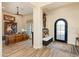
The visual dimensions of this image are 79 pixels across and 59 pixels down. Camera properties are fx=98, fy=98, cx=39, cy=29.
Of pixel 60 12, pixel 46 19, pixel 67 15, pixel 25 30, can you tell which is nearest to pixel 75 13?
pixel 67 15

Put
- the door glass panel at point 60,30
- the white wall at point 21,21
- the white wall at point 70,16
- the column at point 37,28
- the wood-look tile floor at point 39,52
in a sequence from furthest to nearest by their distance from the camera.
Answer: the white wall at point 21,21
the door glass panel at point 60,30
the white wall at point 70,16
the column at point 37,28
the wood-look tile floor at point 39,52

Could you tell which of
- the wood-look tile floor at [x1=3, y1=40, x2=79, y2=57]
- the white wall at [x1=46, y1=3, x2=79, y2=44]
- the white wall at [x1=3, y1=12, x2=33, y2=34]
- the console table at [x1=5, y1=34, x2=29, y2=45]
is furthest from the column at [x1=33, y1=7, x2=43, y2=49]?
the white wall at [x1=3, y1=12, x2=33, y2=34]

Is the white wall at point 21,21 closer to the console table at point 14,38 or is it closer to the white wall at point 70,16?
the console table at point 14,38

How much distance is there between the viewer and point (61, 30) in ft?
23.7

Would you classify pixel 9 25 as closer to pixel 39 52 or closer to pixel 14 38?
pixel 14 38

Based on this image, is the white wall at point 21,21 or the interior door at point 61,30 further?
the white wall at point 21,21

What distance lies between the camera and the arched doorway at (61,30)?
6918 millimetres

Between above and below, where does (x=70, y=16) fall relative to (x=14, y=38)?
above

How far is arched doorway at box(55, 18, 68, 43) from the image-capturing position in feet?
22.7

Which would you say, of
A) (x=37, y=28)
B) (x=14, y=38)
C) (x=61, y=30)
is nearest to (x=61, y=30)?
(x=61, y=30)

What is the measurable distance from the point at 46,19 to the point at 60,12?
4.26 feet

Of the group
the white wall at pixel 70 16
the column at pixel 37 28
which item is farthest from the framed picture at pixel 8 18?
the white wall at pixel 70 16

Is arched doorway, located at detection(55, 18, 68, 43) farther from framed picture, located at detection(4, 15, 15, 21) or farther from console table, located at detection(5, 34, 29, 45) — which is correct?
framed picture, located at detection(4, 15, 15, 21)

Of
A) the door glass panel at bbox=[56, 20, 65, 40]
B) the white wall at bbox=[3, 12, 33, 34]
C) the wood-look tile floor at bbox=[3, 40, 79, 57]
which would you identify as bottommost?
the wood-look tile floor at bbox=[3, 40, 79, 57]
